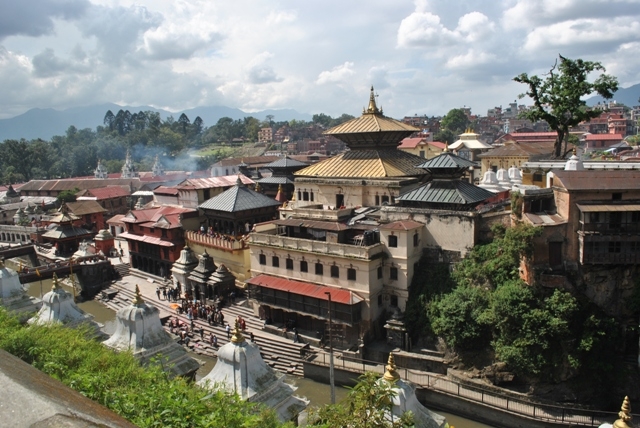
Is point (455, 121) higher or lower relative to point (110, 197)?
higher

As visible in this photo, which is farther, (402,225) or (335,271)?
(335,271)

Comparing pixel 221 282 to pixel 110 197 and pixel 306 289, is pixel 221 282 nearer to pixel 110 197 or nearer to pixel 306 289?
pixel 306 289

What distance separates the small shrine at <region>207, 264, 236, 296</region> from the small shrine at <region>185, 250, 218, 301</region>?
49 centimetres

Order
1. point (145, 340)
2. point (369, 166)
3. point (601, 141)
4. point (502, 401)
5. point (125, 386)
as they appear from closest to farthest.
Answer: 1. point (125, 386)
2. point (145, 340)
3. point (502, 401)
4. point (369, 166)
5. point (601, 141)

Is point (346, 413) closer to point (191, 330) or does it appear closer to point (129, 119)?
point (191, 330)

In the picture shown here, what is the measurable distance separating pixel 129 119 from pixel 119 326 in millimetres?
189881

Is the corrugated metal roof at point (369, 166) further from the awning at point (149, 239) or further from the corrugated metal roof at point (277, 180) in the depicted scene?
the awning at point (149, 239)

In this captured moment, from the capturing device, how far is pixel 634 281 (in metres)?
27.8

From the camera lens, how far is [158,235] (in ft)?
161

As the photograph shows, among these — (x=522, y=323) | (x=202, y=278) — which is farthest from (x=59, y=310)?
(x=522, y=323)

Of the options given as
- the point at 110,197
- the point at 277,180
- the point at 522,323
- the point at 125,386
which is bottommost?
the point at 522,323

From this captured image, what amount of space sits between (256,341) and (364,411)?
25153 millimetres

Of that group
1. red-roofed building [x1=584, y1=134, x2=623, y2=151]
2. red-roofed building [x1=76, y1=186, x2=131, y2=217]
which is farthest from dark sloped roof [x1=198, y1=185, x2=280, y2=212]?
red-roofed building [x1=584, y1=134, x2=623, y2=151]

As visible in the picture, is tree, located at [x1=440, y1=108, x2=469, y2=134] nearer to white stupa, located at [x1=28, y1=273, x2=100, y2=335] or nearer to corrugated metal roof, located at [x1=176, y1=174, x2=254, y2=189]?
corrugated metal roof, located at [x1=176, y1=174, x2=254, y2=189]
